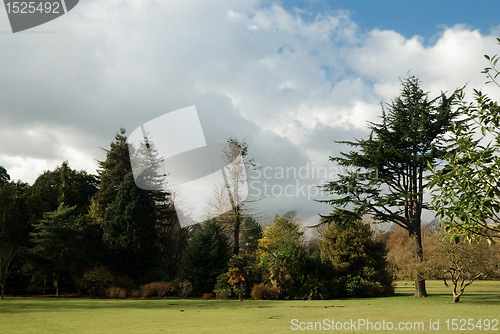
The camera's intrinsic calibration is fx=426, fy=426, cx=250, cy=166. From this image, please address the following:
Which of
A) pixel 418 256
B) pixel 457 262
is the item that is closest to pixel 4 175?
pixel 418 256

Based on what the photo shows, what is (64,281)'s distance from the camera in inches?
1193

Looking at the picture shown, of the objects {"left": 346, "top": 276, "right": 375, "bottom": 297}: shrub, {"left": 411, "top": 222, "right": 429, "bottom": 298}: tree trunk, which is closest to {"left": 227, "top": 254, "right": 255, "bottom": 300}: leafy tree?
{"left": 346, "top": 276, "right": 375, "bottom": 297}: shrub

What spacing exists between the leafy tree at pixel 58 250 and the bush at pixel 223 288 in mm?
9538

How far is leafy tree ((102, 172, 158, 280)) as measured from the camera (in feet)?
102

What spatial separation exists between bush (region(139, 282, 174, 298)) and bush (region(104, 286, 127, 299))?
128 cm

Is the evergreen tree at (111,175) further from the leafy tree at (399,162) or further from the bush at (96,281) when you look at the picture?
the leafy tree at (399,162)

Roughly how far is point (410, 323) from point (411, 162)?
653 inches

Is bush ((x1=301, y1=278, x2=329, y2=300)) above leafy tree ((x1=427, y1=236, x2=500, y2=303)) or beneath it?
beneath

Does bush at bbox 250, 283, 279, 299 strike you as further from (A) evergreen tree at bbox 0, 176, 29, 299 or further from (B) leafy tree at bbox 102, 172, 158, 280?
(A) evergreen tree at bbox 0, 176, 29, 299

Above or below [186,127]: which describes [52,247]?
below

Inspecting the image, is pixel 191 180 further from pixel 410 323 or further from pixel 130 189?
pixel 410 323

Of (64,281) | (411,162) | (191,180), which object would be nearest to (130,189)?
(191,180)

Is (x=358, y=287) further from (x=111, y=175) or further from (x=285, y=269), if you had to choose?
(x=111, y=175)

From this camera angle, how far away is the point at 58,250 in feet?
95.2
